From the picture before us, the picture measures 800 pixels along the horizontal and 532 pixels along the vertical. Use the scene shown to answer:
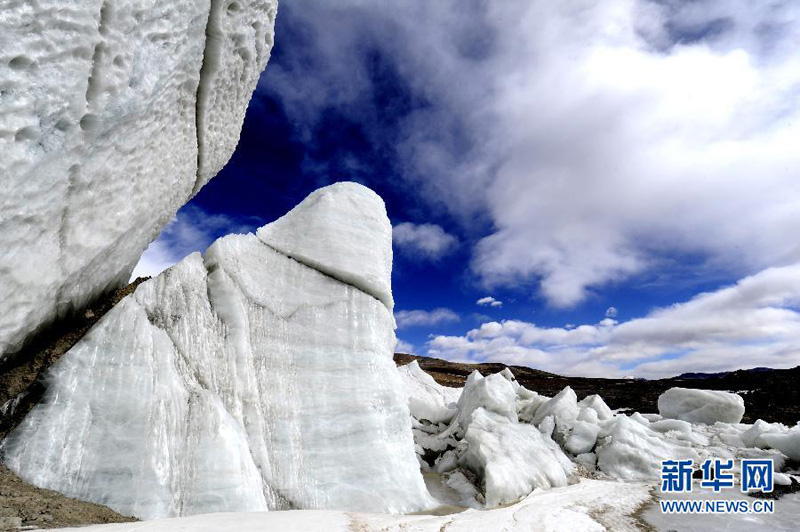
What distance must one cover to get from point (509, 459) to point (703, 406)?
25.3 ft

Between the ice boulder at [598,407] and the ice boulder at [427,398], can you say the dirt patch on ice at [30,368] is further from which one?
the ice boulder at [598,407]

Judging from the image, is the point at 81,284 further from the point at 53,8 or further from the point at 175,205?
the point at 53,8

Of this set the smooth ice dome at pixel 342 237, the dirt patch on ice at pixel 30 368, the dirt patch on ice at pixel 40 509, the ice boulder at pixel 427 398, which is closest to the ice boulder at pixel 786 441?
the ice boulder at pixel 427 398

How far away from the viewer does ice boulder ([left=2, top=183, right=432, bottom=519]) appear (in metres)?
3.69

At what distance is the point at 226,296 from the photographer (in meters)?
4.96

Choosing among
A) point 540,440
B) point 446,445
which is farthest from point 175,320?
point 540,440

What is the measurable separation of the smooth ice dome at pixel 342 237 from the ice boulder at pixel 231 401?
11 cm

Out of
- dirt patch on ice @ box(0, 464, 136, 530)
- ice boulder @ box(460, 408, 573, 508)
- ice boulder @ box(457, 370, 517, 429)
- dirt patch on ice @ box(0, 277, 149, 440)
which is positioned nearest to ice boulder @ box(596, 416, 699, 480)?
ice boulder @ box(460, 408, 573, 508)

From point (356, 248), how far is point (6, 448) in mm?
3891

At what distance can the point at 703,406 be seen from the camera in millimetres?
10578

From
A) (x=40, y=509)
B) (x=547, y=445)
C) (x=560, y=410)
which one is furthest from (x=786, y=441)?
(x=40, y=509)

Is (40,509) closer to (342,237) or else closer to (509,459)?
(342,237)

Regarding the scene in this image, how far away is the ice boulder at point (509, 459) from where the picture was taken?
5324mm

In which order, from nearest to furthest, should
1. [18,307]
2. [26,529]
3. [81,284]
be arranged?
[26,529], [18,307], [81,284]
